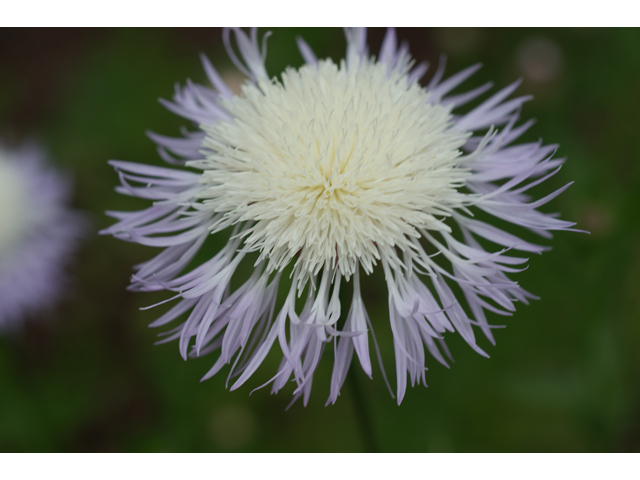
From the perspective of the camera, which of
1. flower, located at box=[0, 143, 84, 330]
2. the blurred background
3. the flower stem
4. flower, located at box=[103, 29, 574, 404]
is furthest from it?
flower, located at box=[0, 143, 84, 330]

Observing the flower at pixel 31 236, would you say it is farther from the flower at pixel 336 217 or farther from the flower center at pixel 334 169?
the flower center at pixel 334 169

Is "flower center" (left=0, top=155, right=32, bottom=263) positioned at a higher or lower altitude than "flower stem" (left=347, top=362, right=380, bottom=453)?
higher

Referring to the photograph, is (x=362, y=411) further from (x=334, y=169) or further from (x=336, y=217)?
(x=334, y=169)

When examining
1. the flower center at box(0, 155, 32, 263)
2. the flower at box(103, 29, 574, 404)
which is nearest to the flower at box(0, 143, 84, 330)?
the flower center at box(0, 155, 32, 263)

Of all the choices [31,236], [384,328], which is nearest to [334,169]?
[384,328]

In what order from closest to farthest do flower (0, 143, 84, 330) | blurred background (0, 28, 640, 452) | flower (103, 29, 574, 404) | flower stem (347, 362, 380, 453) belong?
1. flower (103, 29, 574, 404)
2. flower stem (347, 362, 380, 453)
3. blurred background (0, 28, 640, 452)
4. flower (0, 143, 84, 330)

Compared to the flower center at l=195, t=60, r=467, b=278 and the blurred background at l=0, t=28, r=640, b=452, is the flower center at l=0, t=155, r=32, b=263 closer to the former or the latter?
the blurred background at l=0, t=28, r=640, b=452
